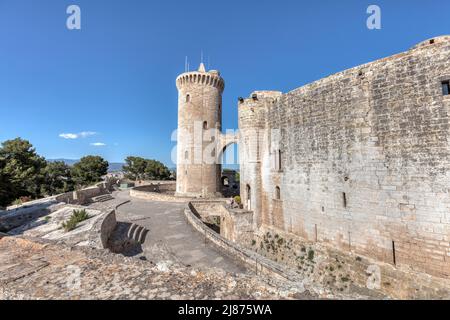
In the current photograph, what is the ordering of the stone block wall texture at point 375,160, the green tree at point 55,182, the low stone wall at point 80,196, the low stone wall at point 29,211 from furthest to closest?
the green tree at point 55,182 < the low stone wall at point 80,196 < the low stone wall at point 29,211 < the stone block wall texture at point 375,160

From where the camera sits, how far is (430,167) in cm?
609

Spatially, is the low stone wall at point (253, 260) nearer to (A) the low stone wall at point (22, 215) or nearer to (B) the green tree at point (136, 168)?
(A) the low stone wall at point (22, 215)

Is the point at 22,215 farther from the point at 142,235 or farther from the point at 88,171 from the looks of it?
the point at 88,171

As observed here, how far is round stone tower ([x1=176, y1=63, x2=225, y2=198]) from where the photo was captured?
2373cm

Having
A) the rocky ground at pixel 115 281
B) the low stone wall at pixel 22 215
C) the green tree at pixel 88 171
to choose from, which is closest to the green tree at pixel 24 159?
the low stone wall at pixel 22 215

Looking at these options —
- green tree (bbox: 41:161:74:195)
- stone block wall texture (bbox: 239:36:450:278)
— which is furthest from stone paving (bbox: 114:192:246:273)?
green tree (bbox: 41:161:74:195)

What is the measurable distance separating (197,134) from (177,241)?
1494 centimetres

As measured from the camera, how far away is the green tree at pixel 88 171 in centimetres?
3572

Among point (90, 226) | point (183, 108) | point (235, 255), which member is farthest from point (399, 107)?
point (183, 108)

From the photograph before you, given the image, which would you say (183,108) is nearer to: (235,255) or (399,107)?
(235,255)

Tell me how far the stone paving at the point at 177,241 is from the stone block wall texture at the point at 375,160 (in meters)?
3.67
